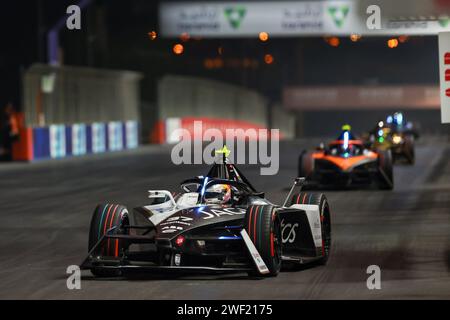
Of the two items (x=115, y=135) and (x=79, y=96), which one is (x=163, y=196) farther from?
(x=115, y=135)

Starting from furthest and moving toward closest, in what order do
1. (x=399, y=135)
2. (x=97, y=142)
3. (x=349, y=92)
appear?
(x=349, y=92)
(x=97, y=142)
(x=399, y=135)

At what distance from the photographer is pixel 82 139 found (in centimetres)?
4219

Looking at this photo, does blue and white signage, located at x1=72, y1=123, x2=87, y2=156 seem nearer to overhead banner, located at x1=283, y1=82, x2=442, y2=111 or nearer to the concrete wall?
the concrete wall

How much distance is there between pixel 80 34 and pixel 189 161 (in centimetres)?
2102

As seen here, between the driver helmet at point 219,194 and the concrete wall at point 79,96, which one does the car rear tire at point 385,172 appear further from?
the concrete wall at point 79,96

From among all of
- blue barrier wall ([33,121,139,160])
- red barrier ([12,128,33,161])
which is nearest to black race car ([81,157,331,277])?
red barrier ([12,128,33,161])

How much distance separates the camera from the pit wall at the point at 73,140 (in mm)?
37156

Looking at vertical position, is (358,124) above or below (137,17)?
below

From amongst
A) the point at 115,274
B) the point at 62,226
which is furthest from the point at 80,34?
the point at 115,274

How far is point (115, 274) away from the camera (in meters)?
11.4

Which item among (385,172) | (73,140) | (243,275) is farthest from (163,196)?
(73,140)

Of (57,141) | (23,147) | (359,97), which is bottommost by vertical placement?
(23,147)

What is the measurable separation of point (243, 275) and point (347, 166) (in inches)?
496
